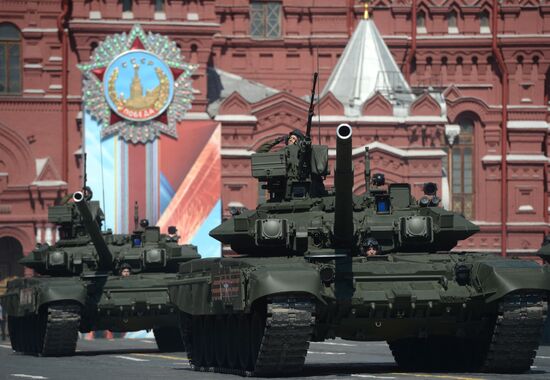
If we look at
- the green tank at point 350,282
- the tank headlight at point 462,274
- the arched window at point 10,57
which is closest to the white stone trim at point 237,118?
the arched window at point 10,57

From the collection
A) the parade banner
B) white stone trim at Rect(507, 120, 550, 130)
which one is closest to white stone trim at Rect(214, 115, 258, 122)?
the parade banner

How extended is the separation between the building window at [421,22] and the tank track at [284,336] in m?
36.2

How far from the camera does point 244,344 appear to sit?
22422 millimetres

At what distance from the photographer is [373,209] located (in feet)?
76.6

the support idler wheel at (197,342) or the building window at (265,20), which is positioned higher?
the building window at (265,20)

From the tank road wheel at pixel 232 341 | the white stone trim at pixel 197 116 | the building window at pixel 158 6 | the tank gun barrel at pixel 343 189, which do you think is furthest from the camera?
the building window at pixel 158 6

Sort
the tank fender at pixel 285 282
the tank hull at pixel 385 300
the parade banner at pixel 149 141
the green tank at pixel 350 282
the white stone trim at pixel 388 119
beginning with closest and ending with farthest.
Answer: the tank fender at pixel 285 282 → the tank hull at pixel 385 300 → the green tank at pixel 350 282 → the parade banner at pixel 149 141 → the white stone trim at pixel 388 119

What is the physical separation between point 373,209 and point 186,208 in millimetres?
26554

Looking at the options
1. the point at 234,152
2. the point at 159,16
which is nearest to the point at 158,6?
the point at 159,16

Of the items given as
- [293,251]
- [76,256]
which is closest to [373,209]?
[293,251]

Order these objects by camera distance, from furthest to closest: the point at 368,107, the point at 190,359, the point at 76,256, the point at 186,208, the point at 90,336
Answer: the point at 368,107 < the point at 186,208 < the point at 90,336 < the point at 76,256 < the point at 190,359

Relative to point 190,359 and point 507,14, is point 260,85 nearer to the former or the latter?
point 507,14

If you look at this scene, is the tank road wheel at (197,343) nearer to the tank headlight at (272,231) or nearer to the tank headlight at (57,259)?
the tank headlight at (272,231)

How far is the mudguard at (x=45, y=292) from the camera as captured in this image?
101 feet
